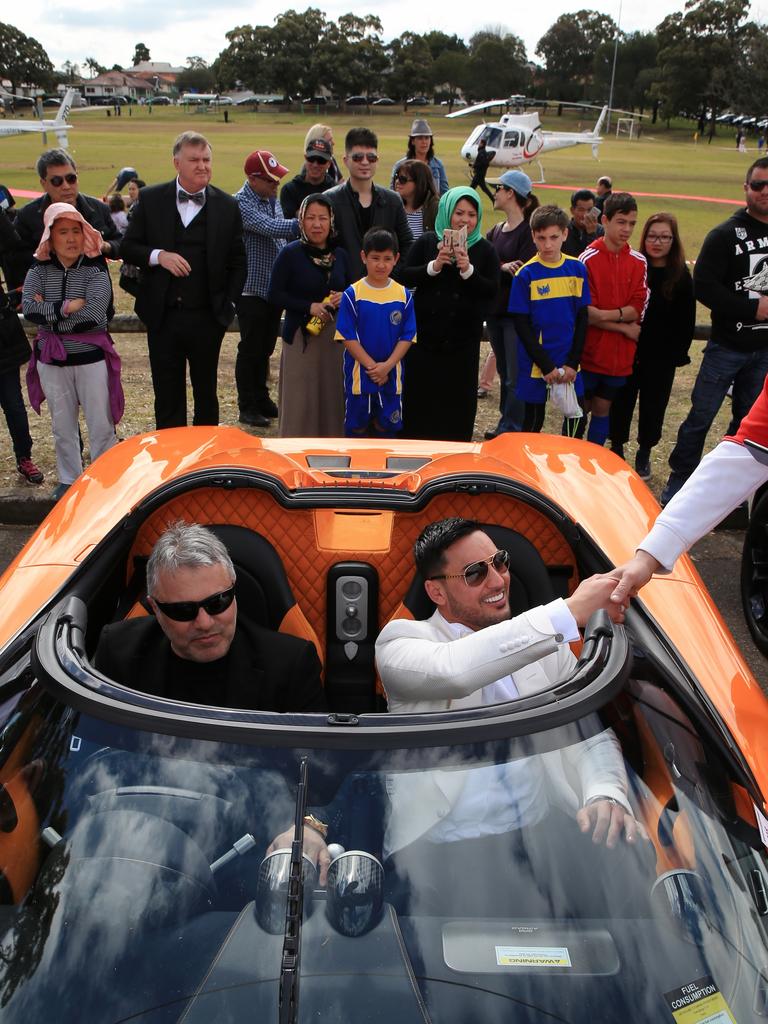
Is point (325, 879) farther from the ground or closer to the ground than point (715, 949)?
farther from the ground

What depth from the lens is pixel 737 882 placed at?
1.75 meters

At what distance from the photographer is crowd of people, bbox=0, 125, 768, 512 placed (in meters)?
4.86

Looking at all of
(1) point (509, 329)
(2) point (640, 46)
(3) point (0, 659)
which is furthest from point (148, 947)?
(2) point (640, 46)

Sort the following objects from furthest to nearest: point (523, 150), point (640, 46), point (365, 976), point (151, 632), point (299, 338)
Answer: point (640, 46) < point (523, 150) < point (299, 338) < point (151, 632) < point (365, 976)

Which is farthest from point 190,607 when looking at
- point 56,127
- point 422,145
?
point 56,127

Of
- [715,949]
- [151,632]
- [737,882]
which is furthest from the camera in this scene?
[151,632]

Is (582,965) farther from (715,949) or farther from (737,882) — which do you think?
(737,882)

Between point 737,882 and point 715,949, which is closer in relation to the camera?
point 715,949

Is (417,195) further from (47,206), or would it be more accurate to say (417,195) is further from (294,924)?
(294,924)

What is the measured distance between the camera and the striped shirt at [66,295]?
4770 millimetres

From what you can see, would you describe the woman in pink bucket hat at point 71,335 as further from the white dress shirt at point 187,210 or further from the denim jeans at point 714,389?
the denim jeans at point 714,389

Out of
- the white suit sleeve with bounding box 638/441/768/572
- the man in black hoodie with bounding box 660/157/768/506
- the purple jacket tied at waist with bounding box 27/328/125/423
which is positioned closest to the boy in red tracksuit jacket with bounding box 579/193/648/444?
the man in black hoodie with bounding box 660/157/768/506

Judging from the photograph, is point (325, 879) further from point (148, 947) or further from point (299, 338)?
point (299, 338)

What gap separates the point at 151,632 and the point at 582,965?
1355 mm
